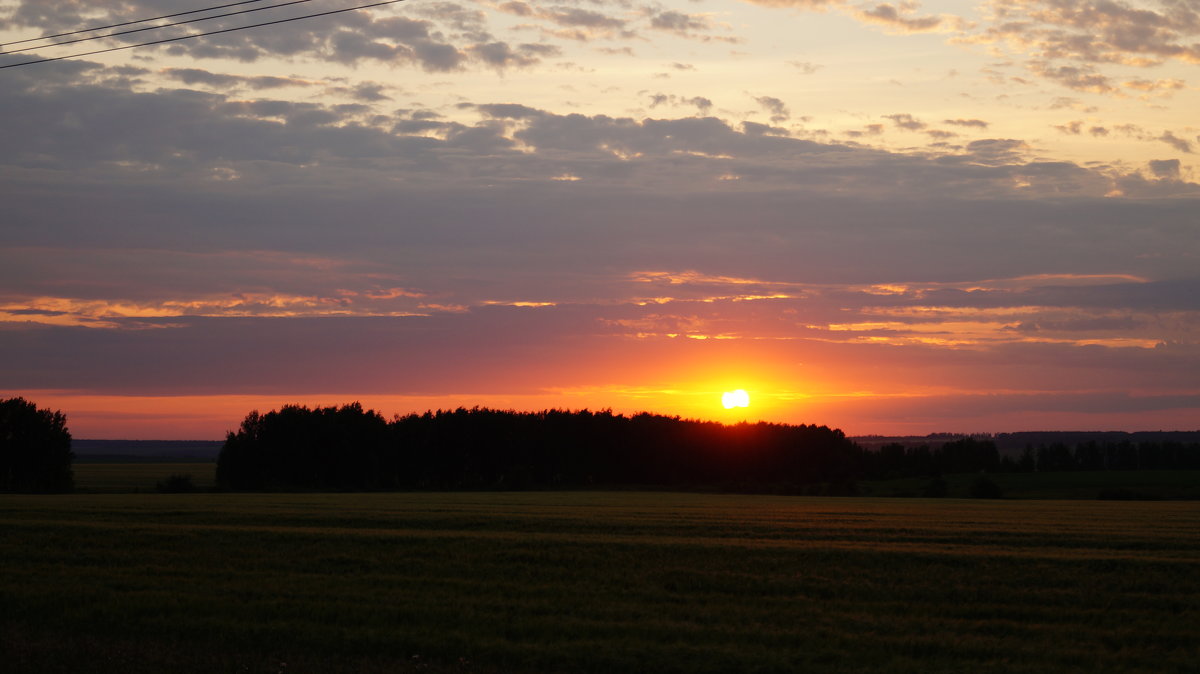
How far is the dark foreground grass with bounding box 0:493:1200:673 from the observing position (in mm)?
13719

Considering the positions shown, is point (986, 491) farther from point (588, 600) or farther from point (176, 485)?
point (588, 600)

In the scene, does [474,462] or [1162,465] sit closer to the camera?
[474,462]

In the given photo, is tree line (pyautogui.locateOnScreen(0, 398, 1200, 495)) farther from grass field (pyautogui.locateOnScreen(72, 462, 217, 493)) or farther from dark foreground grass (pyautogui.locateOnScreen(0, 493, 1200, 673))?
dark foreground grass (pyautogui.locateOnScreen(0, 493, 1200, 673))

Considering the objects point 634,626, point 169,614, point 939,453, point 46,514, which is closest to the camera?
point 634,626

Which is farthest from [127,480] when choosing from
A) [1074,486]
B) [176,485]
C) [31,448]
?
[1074,486]

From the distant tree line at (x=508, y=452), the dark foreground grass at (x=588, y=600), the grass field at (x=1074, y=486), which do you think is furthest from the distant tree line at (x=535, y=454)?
the dark foreground grass at (x=588, y=600)

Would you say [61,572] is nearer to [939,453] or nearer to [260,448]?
[260,448]

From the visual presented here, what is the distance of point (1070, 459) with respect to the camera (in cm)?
15600

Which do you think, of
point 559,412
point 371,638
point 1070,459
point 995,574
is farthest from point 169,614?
point 1070,459

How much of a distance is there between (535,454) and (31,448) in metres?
50.9

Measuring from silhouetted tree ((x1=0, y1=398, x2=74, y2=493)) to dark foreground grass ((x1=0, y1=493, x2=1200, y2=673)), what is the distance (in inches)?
2769

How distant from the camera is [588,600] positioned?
17.0 metres

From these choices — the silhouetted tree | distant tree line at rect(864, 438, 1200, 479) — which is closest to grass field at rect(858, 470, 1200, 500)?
distant tree line at rect(864, 438, 1200, 479)

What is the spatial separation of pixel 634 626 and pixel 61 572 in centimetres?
1205
